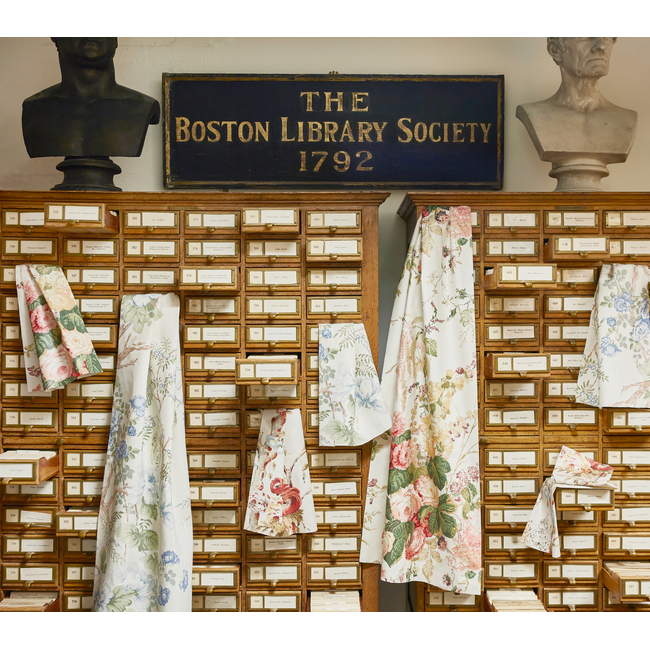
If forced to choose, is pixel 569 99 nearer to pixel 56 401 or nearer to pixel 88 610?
pixel 56 401

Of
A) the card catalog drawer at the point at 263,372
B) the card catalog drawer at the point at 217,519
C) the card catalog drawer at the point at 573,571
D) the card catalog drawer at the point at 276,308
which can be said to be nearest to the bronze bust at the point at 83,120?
the card catalog drawer at the point at 276,308

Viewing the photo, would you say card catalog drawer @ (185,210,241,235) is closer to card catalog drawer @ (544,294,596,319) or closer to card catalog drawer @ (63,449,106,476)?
card catalog drawer @ (63,449,106,476)

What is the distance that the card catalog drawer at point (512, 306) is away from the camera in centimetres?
258

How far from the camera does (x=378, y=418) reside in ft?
8.25

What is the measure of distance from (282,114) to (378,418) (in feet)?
6.04

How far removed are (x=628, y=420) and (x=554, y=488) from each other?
1.77 ft

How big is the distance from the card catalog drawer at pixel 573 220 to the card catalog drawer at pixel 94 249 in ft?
7.24

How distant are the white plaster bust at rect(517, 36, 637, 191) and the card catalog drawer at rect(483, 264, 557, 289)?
1.88ft

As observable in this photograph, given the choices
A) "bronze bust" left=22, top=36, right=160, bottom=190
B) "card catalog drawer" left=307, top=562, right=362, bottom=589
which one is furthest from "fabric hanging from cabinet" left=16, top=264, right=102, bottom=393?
"card catalog drawer" left=307, top=562, right=362, bottom=589

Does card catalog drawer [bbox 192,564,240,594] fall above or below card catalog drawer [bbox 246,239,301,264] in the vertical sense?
below

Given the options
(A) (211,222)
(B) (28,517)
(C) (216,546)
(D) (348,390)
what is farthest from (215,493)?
(A) (211,222)

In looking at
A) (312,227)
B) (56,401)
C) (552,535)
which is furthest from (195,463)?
(552,535)

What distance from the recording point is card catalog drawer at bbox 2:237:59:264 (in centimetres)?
251

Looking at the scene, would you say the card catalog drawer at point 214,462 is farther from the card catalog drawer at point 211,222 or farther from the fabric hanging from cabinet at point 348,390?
the card catalog drawer at point 211,222
